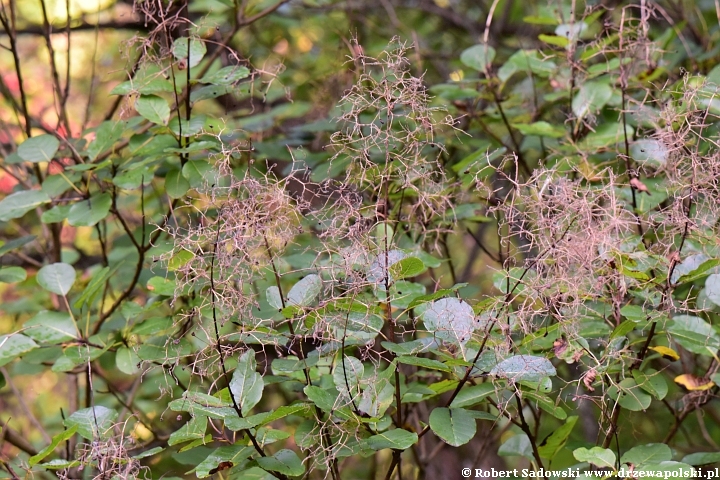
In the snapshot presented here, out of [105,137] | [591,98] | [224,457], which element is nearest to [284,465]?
[224,457]

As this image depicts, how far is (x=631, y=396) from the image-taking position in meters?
1.16

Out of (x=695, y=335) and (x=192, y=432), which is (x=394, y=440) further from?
(x=695, y=335)

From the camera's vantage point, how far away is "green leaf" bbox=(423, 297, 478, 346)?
1.01 m

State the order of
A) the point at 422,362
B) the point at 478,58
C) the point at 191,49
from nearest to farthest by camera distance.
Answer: the point at 422,362 → the point at 191,49 → the point at 478,58

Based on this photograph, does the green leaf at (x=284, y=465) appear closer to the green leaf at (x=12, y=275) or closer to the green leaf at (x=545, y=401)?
the green leaf at (x=545, y=401)

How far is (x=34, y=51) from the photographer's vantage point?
3564mm

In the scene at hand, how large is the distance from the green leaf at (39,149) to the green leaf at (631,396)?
1.11 meters

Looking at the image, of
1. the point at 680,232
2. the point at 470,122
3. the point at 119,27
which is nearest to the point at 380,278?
the point at 680,232

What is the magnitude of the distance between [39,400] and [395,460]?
2.62 meters

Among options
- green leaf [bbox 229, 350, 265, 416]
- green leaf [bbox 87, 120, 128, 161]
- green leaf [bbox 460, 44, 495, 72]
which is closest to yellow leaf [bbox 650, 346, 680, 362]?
green leaf [bbox 229, 350, 265, 416]

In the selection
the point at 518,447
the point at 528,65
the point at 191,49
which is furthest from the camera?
the point at 528,65

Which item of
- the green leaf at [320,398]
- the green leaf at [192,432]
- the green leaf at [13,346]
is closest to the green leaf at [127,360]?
the green leaf at [13,346]

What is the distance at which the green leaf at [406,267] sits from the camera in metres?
1.00

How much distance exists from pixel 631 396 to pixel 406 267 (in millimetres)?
430
